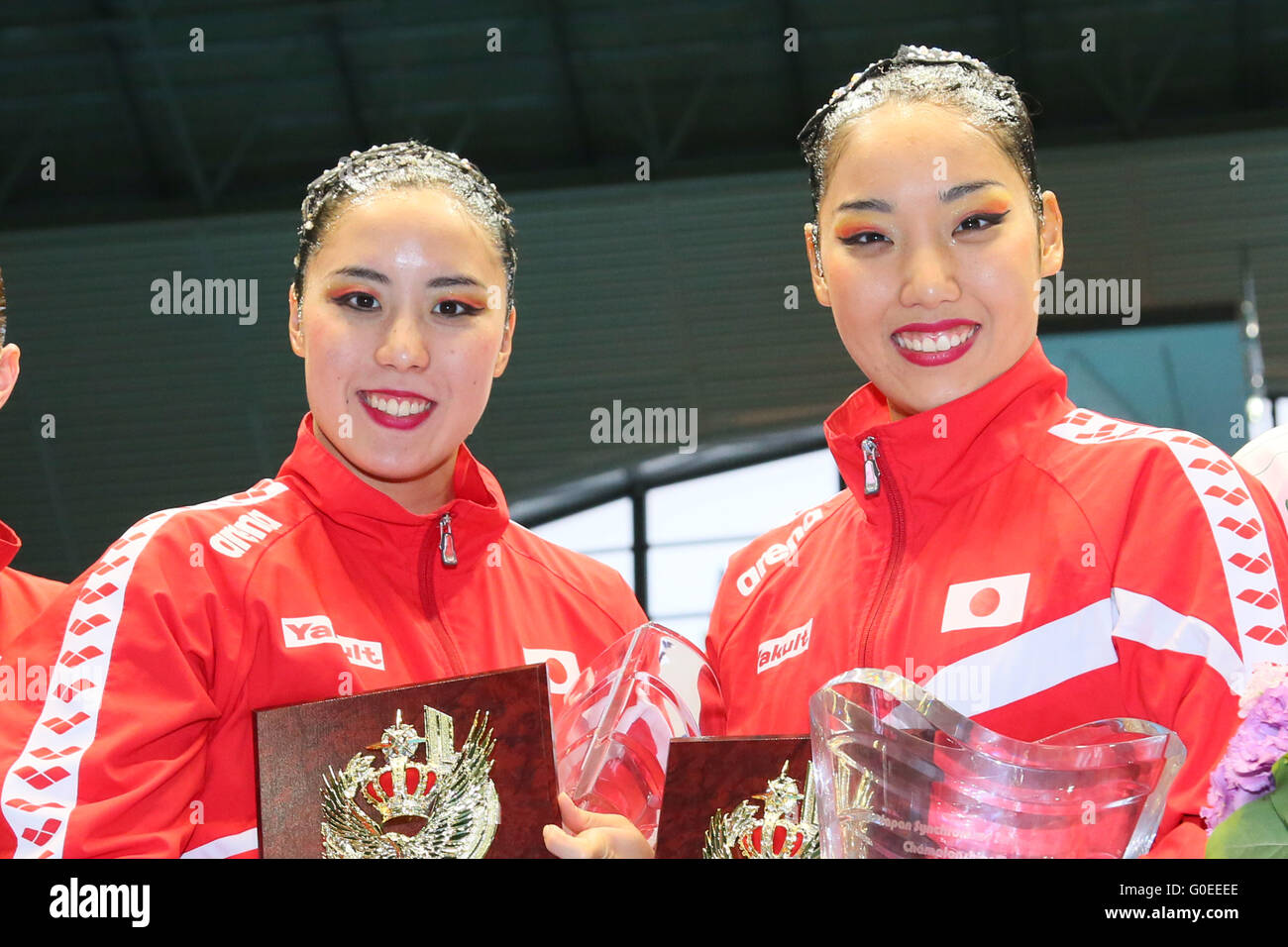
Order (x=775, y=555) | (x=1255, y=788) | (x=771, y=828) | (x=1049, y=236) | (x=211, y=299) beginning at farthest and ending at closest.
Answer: (x=211, y=299) < (x=775, y=555) < (x=1049, y=236) < (x=771, y=828) < (x=1255, y=788)

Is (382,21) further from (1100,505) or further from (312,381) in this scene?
(1100,505)

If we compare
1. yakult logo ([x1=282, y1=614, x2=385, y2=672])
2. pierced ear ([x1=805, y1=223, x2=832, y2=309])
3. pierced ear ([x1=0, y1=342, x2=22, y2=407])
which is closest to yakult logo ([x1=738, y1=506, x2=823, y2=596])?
pierced ear ([x1=805, y1=223, x2=832, y2=309])

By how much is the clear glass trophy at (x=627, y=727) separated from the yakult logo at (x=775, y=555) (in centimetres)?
43

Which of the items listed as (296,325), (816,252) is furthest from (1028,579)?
(296,325)

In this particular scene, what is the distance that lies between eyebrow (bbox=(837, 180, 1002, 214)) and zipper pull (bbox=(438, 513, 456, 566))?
26.2 inches

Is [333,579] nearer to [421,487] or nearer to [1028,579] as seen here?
[421,487]

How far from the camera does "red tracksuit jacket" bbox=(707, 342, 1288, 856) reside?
1379mm

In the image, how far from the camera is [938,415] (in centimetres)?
174

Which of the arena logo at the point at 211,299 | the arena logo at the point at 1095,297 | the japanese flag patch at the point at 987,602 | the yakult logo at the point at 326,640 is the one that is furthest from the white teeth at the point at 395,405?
the arena logo at the point at 211,299

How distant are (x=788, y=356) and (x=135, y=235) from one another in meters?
4.25

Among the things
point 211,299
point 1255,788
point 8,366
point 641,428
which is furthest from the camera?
point 641,428

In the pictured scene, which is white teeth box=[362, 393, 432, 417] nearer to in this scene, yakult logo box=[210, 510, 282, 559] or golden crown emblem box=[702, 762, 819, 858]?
yakult logo box=[210, 510, 282, 559]

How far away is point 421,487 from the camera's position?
2.03 meters

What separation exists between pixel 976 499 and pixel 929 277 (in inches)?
10.7
